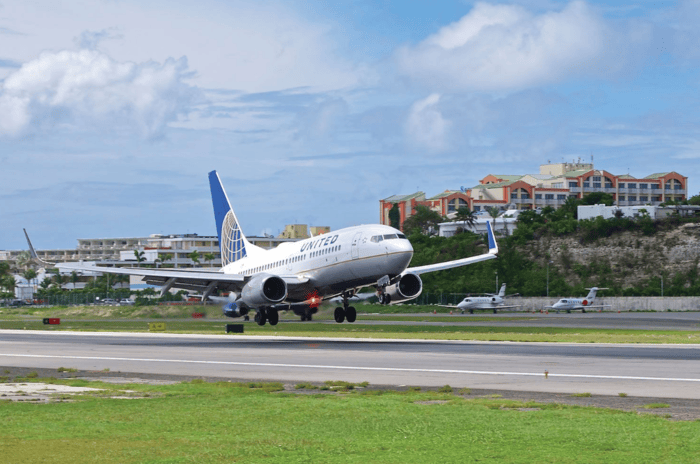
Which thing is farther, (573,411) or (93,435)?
(573,411)

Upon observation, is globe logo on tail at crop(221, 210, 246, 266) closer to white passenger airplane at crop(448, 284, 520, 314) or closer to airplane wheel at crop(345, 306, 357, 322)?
airplane wheel at crop(345, 306, 357, 322)

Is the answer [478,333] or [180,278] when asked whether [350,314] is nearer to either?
[478,333]

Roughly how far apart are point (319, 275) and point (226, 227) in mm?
25947

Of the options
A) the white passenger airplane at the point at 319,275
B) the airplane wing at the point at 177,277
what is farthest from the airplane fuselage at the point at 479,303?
the airplane wing at the point at 177,277

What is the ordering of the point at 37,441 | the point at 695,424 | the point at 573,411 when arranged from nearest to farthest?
the point at 37,441 < the point at 695,424 < the point at 573,411

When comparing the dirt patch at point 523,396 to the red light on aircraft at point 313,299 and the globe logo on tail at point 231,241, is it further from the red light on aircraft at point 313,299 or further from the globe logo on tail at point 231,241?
the globe logo on tail at point 231,241

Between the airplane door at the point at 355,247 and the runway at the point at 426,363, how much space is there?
23.6 feet

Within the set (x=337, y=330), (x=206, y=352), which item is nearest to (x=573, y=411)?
(x=206, y=352)

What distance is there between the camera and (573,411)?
55.7 feet

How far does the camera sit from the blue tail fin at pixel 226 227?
7482cm

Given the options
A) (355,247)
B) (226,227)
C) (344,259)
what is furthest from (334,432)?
(226,227)

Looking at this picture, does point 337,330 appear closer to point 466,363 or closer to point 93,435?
point 466,363

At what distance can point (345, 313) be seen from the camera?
58.4 meters

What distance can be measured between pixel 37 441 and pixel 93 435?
92 centimetres
